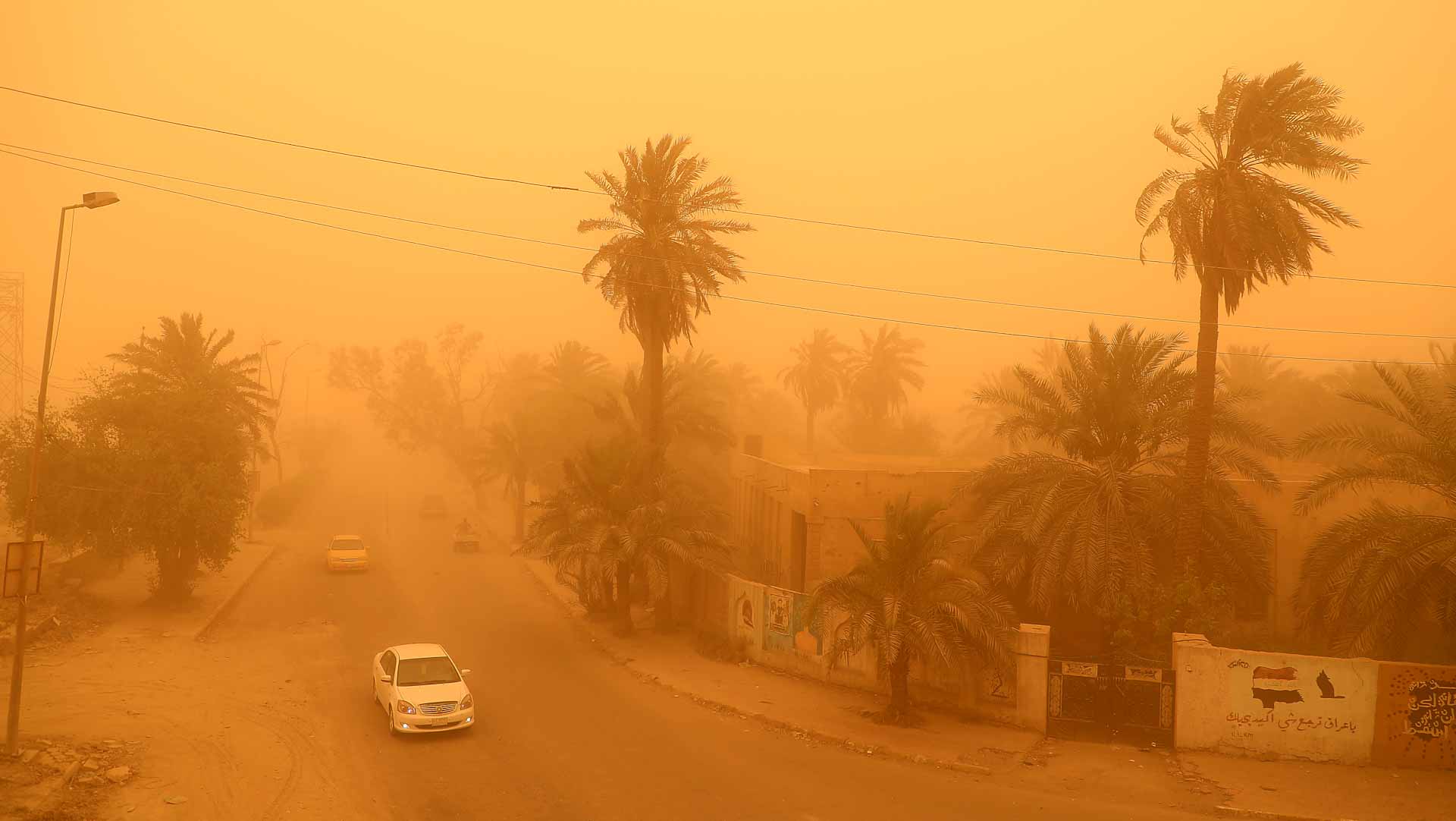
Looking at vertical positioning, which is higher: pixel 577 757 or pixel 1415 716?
pixel 1415 716

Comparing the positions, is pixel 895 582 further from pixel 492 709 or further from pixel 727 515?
pixel 727 515

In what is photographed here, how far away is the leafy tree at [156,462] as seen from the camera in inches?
1150

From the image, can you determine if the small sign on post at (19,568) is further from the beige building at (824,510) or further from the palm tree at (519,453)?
the palm tree at (519,453)

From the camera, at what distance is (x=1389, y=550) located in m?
18.6

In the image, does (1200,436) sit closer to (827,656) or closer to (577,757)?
(827,656)

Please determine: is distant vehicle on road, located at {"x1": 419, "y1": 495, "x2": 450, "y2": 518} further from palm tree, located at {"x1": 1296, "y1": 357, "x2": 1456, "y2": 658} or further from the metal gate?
palm tree, located at {"x1": 1296, "y1": 357, "x2": 1456, "y2": 658}

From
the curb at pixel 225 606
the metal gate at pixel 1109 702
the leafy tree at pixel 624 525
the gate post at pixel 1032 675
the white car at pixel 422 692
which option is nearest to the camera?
the white car at pixel 422 692

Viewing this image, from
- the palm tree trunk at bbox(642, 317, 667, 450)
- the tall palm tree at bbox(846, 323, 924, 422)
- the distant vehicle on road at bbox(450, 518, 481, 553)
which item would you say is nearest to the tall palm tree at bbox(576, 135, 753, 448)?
the palm tree trunk at bbox(642, 317, 667, 450)

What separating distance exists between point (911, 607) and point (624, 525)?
10552 mm

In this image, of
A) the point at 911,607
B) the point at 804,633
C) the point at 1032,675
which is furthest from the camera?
the point at 804,633

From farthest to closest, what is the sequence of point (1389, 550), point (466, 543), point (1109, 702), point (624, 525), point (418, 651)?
point (466, 543) → point (624, 525) → point (418, 651) → point (1109, 702) → point (1389, 550)

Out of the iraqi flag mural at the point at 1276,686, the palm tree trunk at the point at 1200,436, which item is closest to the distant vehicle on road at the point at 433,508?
the palm tree trunk at the point at 1200,436

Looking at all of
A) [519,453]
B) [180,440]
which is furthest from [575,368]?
[180,440]

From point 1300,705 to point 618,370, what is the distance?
175 ft
